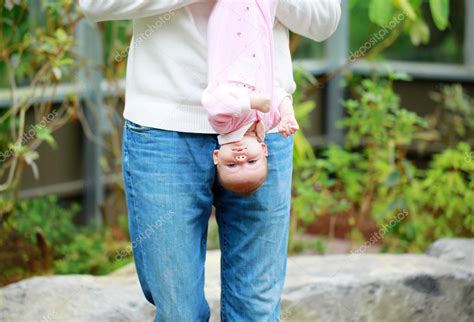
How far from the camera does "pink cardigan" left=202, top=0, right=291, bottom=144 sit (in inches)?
84.2

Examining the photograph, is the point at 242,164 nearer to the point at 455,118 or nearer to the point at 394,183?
the point at 394,183

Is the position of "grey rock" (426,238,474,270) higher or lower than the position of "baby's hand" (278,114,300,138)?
lower

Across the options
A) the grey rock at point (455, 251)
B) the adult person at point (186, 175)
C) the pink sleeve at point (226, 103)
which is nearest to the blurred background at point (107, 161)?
the grey rock at point (455, 251)

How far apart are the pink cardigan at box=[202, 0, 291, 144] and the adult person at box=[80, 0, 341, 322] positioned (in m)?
0.08

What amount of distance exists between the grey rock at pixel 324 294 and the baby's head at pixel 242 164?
1.35 meters

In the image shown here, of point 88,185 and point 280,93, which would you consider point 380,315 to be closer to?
point 280,93

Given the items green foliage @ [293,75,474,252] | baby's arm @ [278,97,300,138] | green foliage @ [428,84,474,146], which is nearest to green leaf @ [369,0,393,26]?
green foliage @ [293,75,474,252]

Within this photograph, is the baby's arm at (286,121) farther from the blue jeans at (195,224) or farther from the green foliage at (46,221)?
the green foliage at (46,221)

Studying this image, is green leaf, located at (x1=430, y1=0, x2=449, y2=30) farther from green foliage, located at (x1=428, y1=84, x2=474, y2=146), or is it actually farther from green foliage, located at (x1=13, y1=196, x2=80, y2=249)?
green foliage, located at (x1=428, y1=84, x2=474, y2=146)

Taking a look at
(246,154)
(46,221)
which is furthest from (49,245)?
(246,154)

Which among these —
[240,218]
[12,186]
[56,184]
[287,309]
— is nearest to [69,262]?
[12,186]

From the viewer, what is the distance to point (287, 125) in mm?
2246

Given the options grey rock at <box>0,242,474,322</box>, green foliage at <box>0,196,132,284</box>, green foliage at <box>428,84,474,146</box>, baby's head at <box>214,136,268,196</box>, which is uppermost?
baby's head at <box>214,136,268,196</box>

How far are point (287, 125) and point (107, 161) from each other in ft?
13.6
